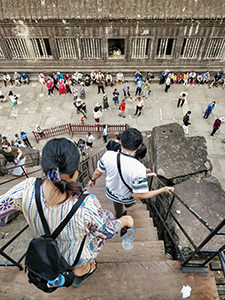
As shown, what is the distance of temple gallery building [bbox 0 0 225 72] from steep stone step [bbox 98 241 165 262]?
12.5 meters

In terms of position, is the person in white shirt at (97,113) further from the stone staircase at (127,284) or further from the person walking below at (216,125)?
the stone staircase at (127,284)

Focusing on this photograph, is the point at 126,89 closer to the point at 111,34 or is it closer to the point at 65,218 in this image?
the point at 111,34

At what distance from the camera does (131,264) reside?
280 centimetres

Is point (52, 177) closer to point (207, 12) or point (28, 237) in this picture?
point (28, 237)

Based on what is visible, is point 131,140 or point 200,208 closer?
point 131,140

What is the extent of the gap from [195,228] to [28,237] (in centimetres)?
364

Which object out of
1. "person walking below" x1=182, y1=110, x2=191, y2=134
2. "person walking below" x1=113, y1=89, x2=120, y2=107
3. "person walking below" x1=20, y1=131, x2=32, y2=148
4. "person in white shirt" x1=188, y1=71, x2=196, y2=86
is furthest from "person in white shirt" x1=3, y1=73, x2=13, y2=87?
"person in white shirt" x1=188, y1=71, x2=196, y2=86

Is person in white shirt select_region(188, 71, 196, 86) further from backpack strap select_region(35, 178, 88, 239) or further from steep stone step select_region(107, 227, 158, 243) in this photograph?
backpack strap select_region(35, 178, 88, 239)

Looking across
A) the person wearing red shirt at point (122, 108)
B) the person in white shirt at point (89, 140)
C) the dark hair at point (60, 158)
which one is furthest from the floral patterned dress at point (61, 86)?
the dark hair at point (60, 158)

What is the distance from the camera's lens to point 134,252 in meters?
3.34

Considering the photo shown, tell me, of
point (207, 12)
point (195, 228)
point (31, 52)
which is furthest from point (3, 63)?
point (195, 228)

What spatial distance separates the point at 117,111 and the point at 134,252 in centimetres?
1065

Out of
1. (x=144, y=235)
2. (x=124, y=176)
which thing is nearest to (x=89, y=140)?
(x=144, y=235)

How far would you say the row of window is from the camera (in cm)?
1318
